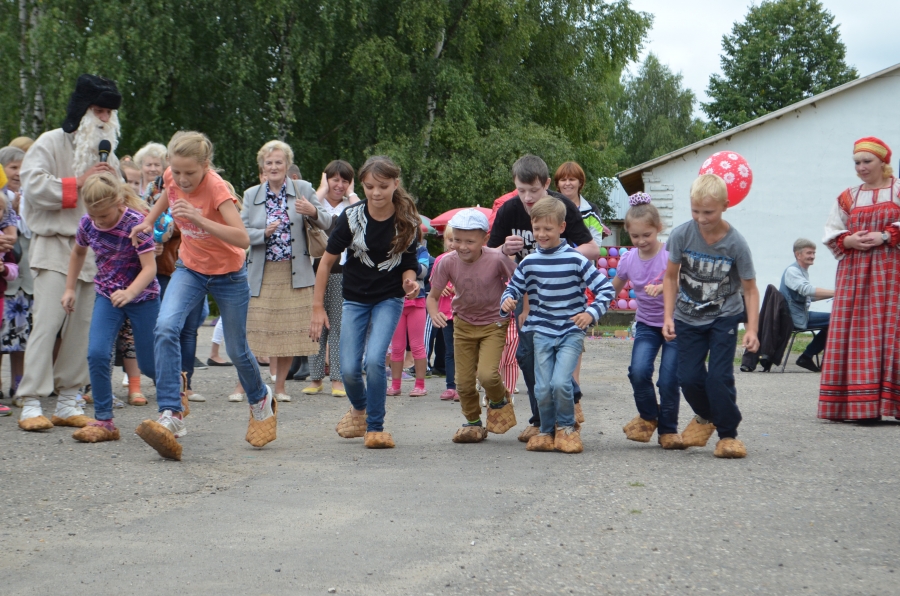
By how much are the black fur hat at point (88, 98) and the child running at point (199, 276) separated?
3.91 feet

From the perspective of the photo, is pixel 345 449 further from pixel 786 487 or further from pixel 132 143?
pixel 132 143

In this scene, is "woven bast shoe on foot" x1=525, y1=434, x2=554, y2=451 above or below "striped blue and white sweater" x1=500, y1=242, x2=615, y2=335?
below

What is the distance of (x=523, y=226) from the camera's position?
7762 mm

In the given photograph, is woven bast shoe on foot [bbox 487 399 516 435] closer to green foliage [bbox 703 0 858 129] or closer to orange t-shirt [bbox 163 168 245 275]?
orange t-shirt [bbox 163 168 245 275]

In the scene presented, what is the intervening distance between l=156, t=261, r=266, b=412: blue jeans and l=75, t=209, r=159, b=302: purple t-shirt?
16.7 inches

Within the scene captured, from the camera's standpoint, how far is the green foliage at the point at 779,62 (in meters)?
60.2

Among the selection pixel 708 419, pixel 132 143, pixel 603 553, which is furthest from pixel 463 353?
pixel 132 143

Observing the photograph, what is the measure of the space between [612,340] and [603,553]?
16.5 meters

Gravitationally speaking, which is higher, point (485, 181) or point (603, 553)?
point (485, 181)

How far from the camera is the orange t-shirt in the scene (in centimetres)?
685

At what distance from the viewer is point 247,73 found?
89.9ft

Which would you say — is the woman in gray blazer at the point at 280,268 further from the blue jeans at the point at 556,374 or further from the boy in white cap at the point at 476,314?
the blue jeans at the point at 556,374

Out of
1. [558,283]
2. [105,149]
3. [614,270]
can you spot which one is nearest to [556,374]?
[558,283]

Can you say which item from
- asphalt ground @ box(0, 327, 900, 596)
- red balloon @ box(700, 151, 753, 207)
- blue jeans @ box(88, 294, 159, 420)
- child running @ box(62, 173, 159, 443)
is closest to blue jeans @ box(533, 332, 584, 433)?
asphalt ground @ box(0, 327, 900, 596)
